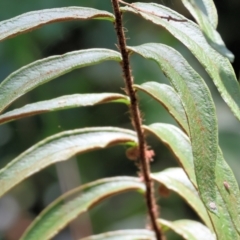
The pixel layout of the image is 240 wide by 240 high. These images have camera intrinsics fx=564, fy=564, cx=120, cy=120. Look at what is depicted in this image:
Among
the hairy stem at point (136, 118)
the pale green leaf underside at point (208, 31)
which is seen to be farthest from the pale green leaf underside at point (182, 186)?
the pale green leaf underside at point (208, 31)

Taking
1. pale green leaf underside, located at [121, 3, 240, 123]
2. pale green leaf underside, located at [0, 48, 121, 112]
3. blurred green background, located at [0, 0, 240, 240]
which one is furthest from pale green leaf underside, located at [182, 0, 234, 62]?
blurred green background, located at [0, 0, 240, 240]

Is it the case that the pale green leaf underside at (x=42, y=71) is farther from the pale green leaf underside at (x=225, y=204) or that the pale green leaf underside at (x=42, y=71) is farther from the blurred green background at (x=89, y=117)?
the blurred green background at (x=89, y=117)

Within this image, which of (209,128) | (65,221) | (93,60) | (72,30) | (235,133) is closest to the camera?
(209,128)

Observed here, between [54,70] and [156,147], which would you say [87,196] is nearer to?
[54,70]

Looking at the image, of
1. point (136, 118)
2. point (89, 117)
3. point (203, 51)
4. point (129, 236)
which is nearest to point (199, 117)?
point (203, 51)

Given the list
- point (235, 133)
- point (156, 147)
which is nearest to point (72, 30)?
point (156, 147)

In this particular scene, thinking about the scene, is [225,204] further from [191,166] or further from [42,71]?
[42,71]

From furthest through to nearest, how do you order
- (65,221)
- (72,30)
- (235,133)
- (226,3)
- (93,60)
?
(226,3) < (72,30) < (235,133) < (65,221) < (93,60)
